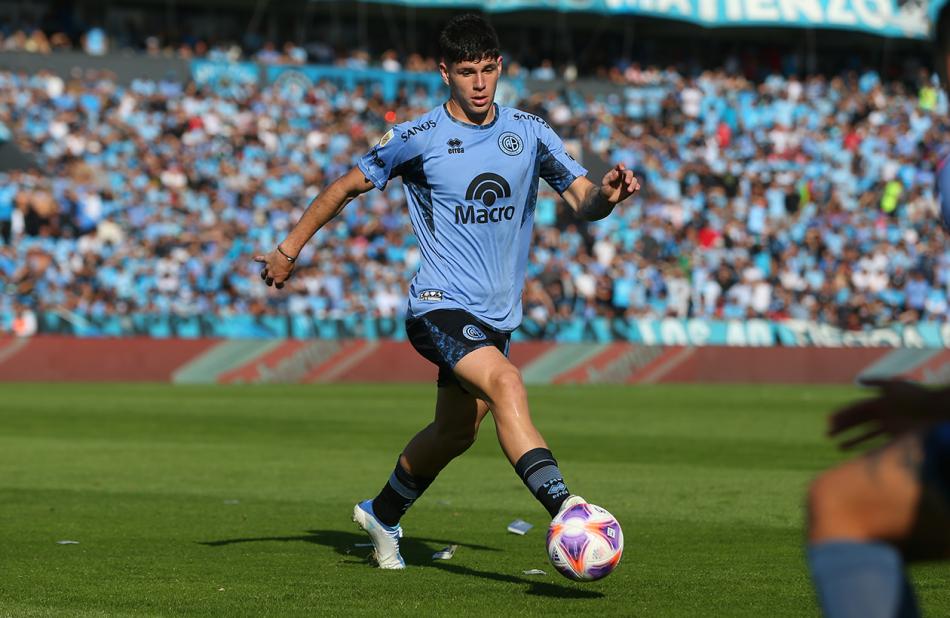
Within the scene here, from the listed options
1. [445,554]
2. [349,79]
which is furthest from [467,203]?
[349,79]

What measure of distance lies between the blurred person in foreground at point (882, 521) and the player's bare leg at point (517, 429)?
361 centimetres

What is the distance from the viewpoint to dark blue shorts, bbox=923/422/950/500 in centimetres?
294

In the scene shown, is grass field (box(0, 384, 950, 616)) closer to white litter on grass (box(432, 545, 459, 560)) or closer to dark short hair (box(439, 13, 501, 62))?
white litter on grass (box(432, 545, 459, 560))

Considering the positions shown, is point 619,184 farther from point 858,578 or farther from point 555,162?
point 858,578

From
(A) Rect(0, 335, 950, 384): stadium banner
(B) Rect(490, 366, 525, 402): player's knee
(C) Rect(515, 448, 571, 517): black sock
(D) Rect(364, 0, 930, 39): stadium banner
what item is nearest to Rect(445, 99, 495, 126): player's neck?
(B) Rect(490, 366, 525, 402): player's knee

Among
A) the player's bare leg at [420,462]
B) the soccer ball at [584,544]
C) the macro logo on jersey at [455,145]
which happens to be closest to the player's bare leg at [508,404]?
the soccer ball at [584,544]

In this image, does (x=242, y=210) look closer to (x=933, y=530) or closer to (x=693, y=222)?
(x=693, y=222)

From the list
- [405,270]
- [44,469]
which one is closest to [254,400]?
[405,270]

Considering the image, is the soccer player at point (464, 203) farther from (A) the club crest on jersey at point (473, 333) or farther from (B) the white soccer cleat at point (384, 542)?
(B) the white soccer cleat at point (384, 542)

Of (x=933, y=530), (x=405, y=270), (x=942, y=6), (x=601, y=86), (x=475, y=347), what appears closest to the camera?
(x=933, y=530)

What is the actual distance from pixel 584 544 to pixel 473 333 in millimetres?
1273

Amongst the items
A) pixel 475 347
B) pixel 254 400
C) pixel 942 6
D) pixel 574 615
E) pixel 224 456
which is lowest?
pixel 254 400

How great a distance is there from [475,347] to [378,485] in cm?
570

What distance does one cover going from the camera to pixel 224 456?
603 inches
